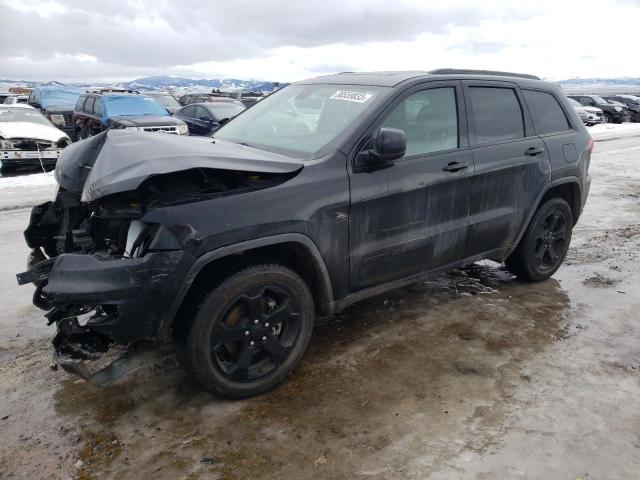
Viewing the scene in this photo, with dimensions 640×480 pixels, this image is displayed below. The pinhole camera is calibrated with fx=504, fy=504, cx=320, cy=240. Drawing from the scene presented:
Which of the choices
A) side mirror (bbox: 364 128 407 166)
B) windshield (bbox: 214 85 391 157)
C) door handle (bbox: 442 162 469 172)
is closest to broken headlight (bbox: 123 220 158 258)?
windshield (bbox: 214 85 391 157)

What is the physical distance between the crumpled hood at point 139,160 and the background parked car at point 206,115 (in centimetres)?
1090

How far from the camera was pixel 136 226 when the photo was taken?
8.98 ft

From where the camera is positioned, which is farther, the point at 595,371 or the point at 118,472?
the point at 595,371

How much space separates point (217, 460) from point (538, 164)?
134 inches

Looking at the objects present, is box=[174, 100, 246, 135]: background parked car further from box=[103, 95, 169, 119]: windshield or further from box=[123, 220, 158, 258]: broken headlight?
box=[123, 220, 158, 258]: broken headlight

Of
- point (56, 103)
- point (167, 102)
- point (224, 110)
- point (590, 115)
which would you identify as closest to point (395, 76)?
point (224, 110)

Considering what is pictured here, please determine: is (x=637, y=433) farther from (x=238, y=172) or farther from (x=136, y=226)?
(x=136, y=226)

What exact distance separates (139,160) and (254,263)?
0.83 meters

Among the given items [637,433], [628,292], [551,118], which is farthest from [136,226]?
[628,292]

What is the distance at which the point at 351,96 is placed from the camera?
3.55m

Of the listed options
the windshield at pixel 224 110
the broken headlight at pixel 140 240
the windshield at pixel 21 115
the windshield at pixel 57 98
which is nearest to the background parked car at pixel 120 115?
the windshield at pixel 224 110

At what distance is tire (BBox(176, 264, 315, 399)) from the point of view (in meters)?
2.73

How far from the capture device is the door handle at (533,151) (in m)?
4.18

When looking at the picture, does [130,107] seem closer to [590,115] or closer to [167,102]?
[167,102]
